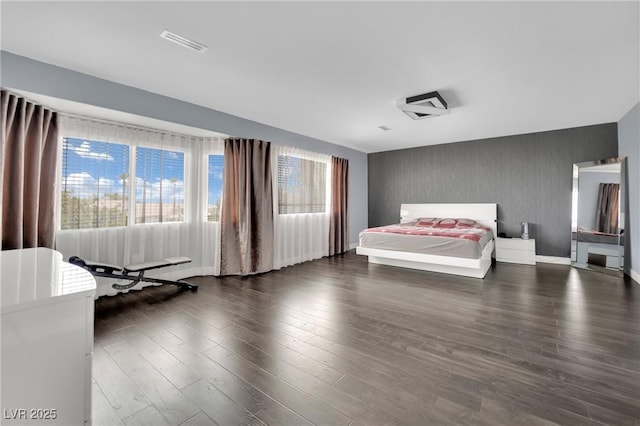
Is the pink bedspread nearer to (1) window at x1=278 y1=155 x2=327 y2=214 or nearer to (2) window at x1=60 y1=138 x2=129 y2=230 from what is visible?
(1) window at x1=278 y1=155 x2=327 y2=214

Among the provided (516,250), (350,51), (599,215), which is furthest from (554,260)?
(350,51)

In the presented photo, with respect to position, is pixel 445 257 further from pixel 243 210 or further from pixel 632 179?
pixel 243 210

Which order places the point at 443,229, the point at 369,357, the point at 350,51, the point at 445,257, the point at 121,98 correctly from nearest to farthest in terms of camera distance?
1. the point at 369,357
2. the point at 350,51
3. the point at 121,98
4. the point at 445,257
5. the point at 443,229

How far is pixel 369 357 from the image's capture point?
1944 mm

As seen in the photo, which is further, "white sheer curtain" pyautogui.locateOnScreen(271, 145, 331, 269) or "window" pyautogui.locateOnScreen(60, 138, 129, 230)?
"white sheer curtain" pyautogui.locateOnScreen(271, 145, 331, 269)

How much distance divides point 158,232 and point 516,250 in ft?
19.7

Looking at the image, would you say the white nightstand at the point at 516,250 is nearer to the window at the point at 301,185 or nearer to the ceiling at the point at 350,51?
the ceiling at the point at 350,51

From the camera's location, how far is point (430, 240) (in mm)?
4262

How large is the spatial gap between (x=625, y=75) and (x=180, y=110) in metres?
4.97

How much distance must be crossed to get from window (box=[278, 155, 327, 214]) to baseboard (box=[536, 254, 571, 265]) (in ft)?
13.7

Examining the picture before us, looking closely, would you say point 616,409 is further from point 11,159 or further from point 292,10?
point 11,159

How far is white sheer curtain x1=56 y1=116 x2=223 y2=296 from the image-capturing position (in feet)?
10.3

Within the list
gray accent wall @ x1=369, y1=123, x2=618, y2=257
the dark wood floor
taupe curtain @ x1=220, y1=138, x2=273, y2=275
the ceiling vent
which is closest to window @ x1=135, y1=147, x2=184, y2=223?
taupe curtain @ x1=220, y1=138, x2=273, y2=275

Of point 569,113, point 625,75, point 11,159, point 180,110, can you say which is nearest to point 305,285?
point 180,110
